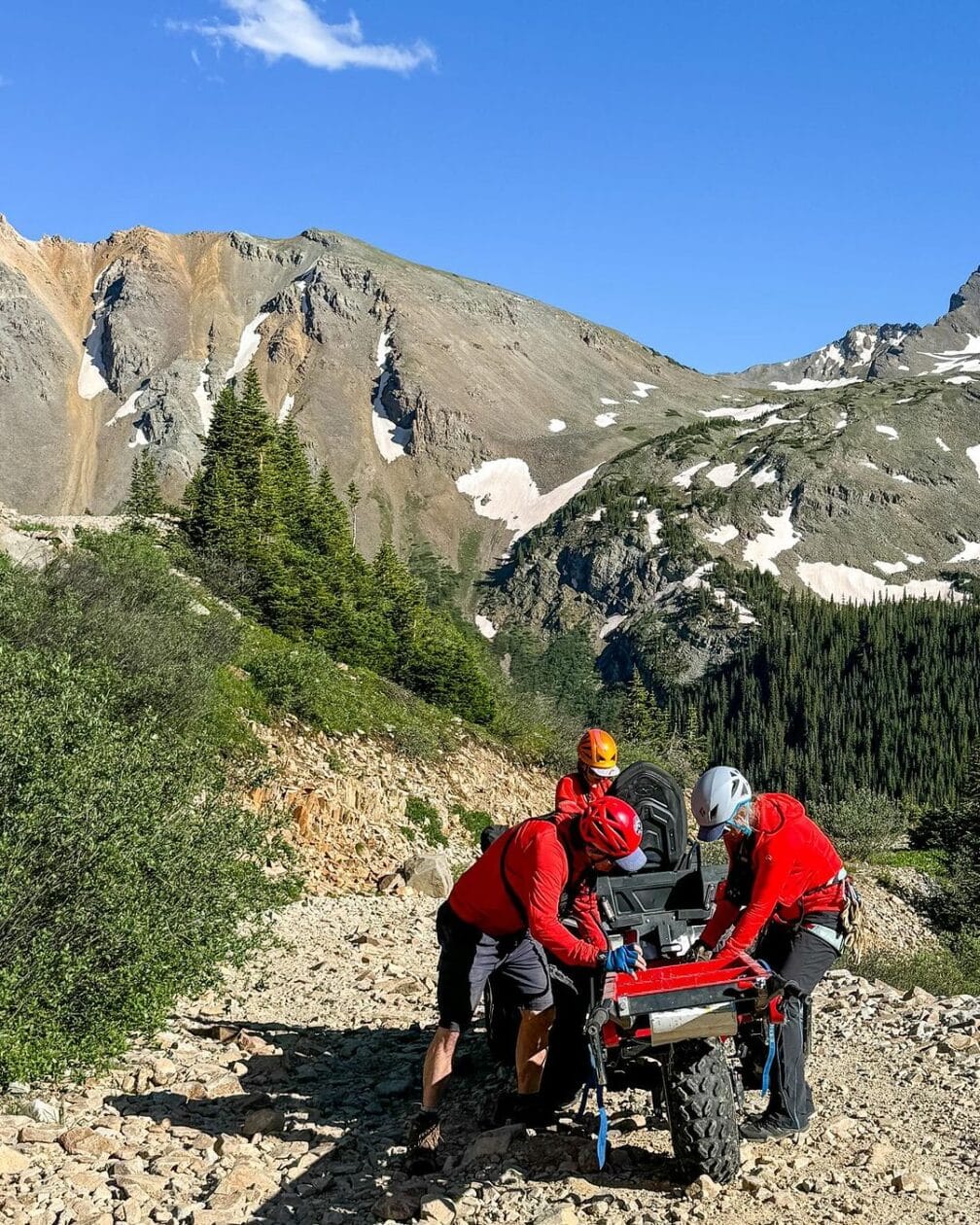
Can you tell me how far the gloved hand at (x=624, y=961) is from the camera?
5328 millimetres

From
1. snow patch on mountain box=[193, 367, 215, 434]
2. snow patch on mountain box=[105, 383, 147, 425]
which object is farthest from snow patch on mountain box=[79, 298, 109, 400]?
snow patch on mountain box=[193, 367, 215, 434]

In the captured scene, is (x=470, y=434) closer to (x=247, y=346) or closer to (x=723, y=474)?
(x=723, y=474)

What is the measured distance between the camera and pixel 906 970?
1303 cm

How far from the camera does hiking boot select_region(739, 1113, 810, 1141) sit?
5930mm

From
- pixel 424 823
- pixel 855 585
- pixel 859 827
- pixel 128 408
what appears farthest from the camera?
pixel 128 408

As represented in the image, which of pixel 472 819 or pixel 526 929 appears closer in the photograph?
pixel 526 929

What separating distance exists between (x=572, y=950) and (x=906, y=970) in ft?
31.4

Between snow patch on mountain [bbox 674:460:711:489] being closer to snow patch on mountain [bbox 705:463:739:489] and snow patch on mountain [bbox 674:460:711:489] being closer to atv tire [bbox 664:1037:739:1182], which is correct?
snow patch on mountain [bbox 705:463:739:489]

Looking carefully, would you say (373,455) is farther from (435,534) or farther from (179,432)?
(179,432)

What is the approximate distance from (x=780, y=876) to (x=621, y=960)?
1.24m

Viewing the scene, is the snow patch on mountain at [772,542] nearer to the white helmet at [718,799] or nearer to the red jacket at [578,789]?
the red jacket at [578,789]

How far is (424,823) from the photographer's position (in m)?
22.4

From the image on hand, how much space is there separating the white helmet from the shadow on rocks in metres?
1.98

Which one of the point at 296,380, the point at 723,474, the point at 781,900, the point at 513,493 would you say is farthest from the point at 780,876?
the point at 296,380
